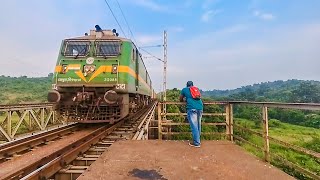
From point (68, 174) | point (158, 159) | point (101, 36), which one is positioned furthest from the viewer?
point (101, 36)

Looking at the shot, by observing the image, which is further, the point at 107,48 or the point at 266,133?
the point at 107,48

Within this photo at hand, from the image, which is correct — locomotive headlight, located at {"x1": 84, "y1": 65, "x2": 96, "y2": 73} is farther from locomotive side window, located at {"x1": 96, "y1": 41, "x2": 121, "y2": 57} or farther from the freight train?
locomotive side window, located at {"x1": 96, "y1": 41, "x2": 121, "y2": 57}

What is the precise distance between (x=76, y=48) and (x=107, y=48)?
1184 mm

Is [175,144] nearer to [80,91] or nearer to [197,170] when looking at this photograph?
[197,170]

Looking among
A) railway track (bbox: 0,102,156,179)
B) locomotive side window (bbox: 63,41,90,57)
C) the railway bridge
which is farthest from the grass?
railway track (bbox: 0,102,156,179)

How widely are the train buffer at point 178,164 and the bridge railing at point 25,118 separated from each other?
15.1 ft

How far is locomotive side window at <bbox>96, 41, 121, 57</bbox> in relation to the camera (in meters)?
10.8

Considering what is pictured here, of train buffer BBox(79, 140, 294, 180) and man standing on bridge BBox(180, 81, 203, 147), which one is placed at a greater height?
man standing on bridge BBox(180, 81, 203, 147)

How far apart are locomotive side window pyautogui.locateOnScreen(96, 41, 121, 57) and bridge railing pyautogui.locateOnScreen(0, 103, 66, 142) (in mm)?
2915

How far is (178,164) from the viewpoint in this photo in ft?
14.7

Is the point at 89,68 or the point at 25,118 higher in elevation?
the point at 89,68

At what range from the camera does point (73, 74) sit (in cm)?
1023

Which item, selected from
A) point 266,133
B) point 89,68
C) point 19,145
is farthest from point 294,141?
point 19,145

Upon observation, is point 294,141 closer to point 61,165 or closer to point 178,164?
point 178,164
